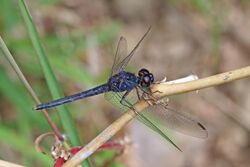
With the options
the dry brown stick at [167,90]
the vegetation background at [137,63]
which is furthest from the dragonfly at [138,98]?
the vegetation background at [137,63]

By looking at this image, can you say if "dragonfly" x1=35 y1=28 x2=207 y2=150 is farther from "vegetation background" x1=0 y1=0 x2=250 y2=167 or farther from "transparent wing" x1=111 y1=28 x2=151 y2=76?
"vegetation background" x1=0 y1=0 x2=250 y2=167

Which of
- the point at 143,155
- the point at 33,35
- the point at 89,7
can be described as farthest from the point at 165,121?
the point at 89,7

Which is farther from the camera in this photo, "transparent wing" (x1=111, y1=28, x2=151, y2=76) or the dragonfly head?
"transparent wing" (x1=111, y1=28, x2=151, y2=76)

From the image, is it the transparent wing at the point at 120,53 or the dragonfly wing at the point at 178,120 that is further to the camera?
the transparent wing at the point at 120,53

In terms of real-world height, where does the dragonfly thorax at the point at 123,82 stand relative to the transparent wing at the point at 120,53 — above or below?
below

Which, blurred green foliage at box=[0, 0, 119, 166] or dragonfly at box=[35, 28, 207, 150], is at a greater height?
blurred green foliage at box=[0, 0, 119, 166]

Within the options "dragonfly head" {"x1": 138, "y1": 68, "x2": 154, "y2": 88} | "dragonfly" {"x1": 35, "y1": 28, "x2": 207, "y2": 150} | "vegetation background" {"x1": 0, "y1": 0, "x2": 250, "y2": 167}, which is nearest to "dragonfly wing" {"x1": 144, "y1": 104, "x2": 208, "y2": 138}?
"dragonfly" {"x1": 35, "y1": 28, "x2": 207, "y2": 150}

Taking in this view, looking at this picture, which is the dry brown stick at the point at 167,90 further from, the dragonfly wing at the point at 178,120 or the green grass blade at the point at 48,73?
the dragonfly wing at the point at 178,120

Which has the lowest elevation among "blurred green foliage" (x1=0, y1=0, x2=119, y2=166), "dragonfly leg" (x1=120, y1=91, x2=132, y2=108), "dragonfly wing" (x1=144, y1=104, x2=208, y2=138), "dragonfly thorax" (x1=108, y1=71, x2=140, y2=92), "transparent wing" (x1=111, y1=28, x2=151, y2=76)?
"dragonfly wing" (x1=144, y1=104, x2=208, y2=138)
